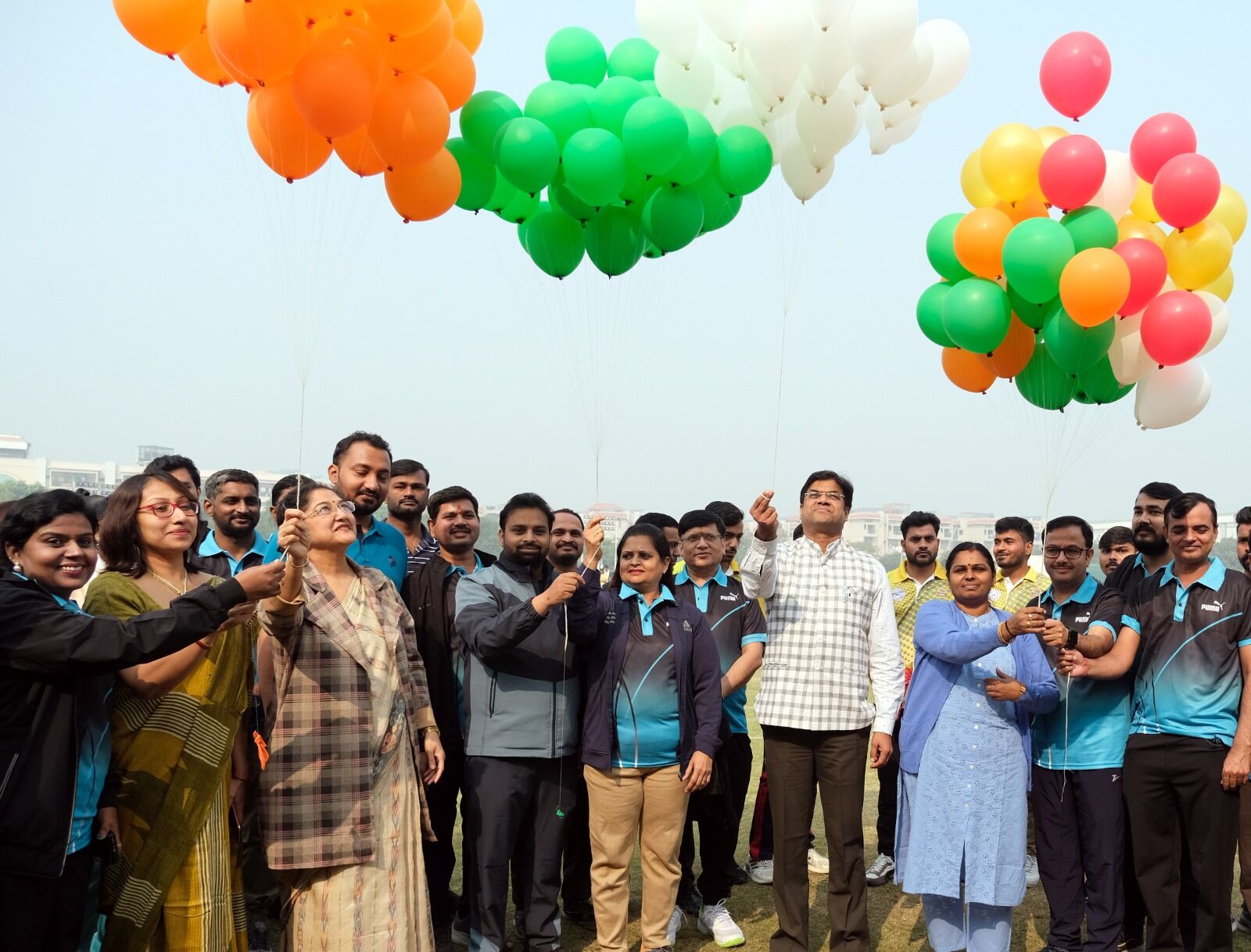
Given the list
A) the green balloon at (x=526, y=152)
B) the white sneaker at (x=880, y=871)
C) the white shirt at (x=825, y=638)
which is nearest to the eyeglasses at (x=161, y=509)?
the white shirt at (x=825, y=638)

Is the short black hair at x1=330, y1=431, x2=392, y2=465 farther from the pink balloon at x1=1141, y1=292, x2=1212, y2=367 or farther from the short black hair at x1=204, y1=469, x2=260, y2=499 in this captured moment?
the pink balloon at x1=1141, y1=292, x2=1212, y2=367

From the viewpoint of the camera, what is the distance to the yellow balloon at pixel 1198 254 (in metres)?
5.77

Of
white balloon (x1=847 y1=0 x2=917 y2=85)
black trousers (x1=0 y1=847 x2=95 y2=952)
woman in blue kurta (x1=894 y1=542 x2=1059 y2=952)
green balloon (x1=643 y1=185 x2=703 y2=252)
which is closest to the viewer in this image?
black trousers (x1=0 y1=847 x2=95 y2=952)

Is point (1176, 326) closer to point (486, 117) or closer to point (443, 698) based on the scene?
point (486, 117)

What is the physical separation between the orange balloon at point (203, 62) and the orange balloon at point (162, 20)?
7 cm

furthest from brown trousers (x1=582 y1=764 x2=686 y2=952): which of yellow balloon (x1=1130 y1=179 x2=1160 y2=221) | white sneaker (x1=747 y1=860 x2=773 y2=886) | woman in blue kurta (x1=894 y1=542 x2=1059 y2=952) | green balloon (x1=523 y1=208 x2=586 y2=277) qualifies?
yellow balloon (x1=1130 y1=179 x2=1160 y2=221)

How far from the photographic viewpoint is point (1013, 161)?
18.8 feet

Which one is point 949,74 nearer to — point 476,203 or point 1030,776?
point 476,203

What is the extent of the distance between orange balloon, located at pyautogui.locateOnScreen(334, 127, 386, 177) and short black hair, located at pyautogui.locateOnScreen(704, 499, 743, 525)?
104 inches

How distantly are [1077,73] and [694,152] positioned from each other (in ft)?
6.95

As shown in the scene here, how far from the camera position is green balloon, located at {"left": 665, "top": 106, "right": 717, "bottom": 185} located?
A: 550 centimetres

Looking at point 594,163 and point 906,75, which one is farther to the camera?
point 906,75

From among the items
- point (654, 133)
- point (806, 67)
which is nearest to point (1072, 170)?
point (806, 67)

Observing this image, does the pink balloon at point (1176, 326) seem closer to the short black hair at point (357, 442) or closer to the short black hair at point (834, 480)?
the short black hair at point (834, 480)
